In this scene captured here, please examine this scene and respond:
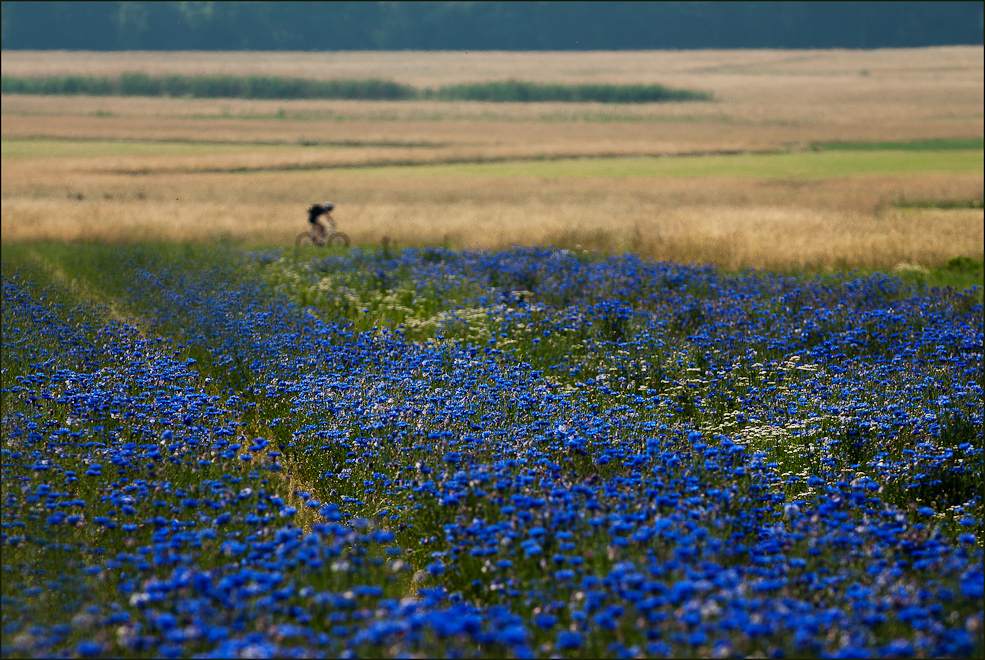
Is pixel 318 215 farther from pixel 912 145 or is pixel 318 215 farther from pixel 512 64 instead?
pixel 512 64

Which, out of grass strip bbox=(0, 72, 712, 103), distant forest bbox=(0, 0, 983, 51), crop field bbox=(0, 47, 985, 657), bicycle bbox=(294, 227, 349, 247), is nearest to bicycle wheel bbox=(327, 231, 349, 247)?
bicycle bbox=(294, 227, 349, 247)

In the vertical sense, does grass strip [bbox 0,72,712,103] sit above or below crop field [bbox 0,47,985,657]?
above

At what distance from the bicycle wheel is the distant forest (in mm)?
155577

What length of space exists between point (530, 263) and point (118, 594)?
38.5ft

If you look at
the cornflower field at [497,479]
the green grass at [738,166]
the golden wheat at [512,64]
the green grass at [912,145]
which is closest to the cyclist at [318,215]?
the cornflower field at [497,479]

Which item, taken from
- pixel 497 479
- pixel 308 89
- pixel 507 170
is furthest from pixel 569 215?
pixel 308 89

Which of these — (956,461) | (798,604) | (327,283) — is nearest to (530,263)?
(327,283)

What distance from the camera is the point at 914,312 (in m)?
11.9

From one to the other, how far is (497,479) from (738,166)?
138ft

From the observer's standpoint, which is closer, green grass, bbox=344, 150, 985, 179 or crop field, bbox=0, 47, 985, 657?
crop field, bbox=0, 47, 985, 657

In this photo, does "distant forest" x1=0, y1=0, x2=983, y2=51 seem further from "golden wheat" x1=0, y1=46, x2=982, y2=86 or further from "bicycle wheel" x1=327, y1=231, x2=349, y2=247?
"bicycle wheel" x1=327, y1=231, x2=349, y2=247

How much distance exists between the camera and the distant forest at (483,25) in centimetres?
16325

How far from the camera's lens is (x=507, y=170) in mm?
44406

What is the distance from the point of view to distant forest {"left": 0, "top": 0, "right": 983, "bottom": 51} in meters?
163
